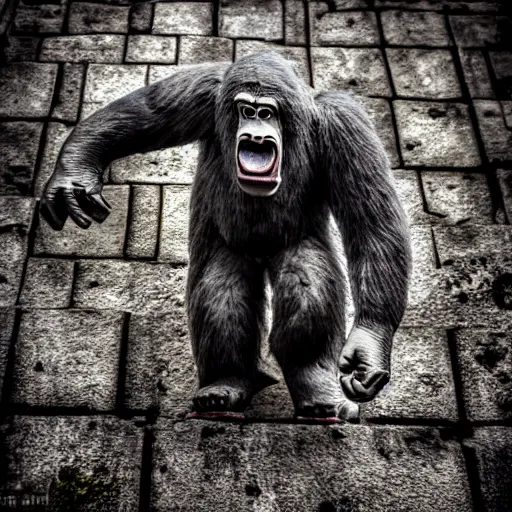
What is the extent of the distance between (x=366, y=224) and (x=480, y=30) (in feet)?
7.09

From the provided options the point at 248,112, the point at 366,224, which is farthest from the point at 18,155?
the point at 366,224

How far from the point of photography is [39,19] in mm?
4176

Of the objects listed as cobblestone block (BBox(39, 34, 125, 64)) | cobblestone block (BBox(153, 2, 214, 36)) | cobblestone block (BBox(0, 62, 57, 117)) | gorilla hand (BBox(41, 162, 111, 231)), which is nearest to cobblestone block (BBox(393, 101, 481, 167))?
cobblestone block (BBox(153, 2, 214, 36))

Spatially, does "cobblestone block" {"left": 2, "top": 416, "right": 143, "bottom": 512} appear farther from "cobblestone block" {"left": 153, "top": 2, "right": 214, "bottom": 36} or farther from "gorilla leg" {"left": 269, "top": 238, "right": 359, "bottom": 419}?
"cobblestone block" {"left": 153, "top": 2, "right": 214, "bottom": 36}

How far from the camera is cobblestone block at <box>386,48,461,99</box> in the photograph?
3.92 metres

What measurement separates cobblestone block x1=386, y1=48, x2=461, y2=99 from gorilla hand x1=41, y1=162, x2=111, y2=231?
1.89 m

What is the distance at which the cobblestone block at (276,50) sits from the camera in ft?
13.1

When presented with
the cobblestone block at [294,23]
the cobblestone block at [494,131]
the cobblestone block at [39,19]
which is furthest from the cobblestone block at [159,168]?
the cobblestone block at [494,131]

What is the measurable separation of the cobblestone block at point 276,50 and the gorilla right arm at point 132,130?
1.18 m

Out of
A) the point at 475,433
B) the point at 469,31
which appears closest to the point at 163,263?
the point at 475,433

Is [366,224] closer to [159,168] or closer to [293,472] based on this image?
[293,472]

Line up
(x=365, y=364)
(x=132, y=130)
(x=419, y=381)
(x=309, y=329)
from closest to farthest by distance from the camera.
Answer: (x=365, y=364) → (x=309, y=329) → (x=132, y=130) → (x=419, y=381)

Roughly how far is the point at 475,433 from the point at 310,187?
1114 mm

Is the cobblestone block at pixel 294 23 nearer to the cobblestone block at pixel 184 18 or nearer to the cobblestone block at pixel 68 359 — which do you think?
the cobblestone block at pixel 184 18
